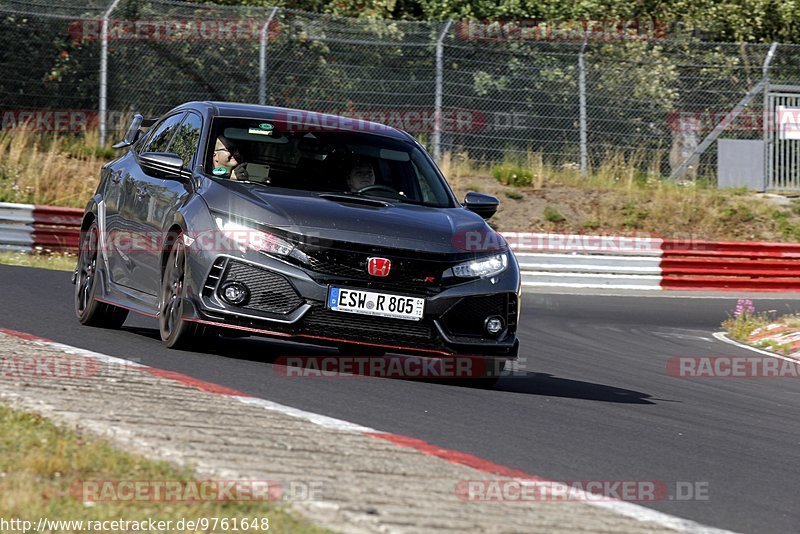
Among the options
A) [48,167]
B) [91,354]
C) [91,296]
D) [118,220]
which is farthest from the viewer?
[48,167]

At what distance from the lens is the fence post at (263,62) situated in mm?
22375

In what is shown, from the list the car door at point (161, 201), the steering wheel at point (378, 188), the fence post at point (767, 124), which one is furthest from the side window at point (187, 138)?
the fence post at point (767, 124)

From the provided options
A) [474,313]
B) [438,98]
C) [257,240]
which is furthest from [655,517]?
[438,98]

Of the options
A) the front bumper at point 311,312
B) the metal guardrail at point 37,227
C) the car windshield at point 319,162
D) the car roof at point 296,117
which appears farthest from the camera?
the metal guardrail at point 37,227

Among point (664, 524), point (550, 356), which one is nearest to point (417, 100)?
point (550, 356)

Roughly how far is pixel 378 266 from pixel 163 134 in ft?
9.58

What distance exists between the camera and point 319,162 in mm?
8984

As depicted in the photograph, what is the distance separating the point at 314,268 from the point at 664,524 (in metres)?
3.47

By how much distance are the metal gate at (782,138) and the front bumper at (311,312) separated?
1768 centimetres

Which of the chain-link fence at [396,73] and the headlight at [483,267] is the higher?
the chain-link fence at [396,73]

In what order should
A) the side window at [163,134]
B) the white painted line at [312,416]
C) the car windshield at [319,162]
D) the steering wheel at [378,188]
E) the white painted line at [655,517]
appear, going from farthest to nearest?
the side window at [163,134] → the steering wheel at [378,188] → the car windshield at [319,162] → the white painted line at [312,416] → the white painted line at [655,517]

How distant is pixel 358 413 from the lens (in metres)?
6.76

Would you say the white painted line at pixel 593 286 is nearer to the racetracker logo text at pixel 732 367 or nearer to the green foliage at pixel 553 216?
the green foliage at pixel 553 216

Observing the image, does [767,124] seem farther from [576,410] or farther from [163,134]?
[576,410]
